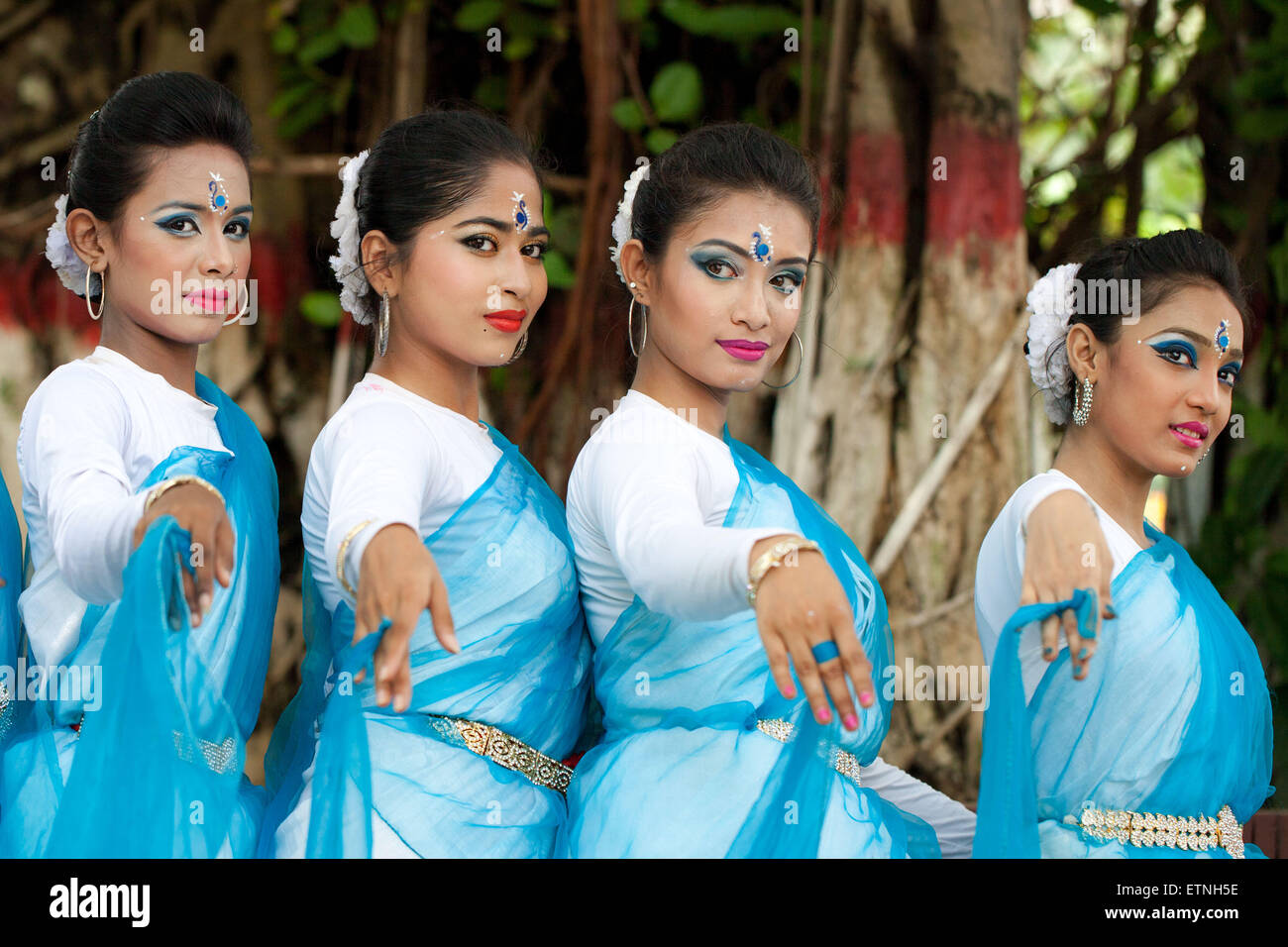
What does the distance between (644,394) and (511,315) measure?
0.73 ft

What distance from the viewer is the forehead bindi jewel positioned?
2.04m

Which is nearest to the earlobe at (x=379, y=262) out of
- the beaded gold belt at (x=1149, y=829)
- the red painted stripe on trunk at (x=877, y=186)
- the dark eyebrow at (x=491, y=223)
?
the dark eyebrow at (x=491, y=223)

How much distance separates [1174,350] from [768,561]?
2.82ft

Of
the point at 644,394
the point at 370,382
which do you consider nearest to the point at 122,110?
the point at 370,382

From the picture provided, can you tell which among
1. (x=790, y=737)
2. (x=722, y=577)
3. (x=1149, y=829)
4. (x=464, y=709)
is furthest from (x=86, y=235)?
(x=1149, y=829)

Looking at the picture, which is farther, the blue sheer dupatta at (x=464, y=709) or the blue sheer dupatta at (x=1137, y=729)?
the blue sheer dupatta at (x=1137, y=729)

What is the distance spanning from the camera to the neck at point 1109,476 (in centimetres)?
206

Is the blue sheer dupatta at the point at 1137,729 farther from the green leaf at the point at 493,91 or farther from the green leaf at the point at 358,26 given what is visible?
the green leaf at the point at 358,26

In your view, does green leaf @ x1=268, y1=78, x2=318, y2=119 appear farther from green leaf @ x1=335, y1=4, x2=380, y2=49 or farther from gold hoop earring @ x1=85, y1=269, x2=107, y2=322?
gold hoop earring @ x1=85, y1=269, x2=107, y2=322

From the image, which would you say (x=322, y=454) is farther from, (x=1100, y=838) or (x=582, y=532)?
(x=1100, y=838)

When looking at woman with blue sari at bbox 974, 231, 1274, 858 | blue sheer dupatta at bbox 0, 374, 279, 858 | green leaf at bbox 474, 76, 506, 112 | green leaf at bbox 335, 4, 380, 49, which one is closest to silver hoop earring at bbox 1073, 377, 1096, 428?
woman with blue sari at bbox 974, 231, 1274, 858

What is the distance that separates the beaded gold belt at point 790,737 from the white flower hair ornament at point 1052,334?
25.2 inches

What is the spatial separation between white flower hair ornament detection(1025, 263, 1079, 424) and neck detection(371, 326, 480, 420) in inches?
34.0

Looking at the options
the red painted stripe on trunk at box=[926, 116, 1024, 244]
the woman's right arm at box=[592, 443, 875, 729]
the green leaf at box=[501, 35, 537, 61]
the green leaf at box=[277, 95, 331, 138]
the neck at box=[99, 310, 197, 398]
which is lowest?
the woman's right arm at box=[592, 443, 875, 729]
